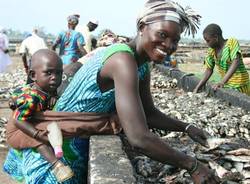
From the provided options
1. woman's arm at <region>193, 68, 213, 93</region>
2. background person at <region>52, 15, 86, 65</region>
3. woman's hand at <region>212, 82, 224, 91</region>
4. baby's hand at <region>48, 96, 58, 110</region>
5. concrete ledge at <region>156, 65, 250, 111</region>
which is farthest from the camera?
background person at <region>52, 15, 86, 65</region>

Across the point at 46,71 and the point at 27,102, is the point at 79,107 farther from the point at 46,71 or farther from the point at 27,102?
the point at 46,71

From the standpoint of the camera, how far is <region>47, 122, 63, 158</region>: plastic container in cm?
282

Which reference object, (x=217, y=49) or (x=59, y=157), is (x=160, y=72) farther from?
(x=59, y=157)

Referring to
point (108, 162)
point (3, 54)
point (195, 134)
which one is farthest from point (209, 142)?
point (3, 54)

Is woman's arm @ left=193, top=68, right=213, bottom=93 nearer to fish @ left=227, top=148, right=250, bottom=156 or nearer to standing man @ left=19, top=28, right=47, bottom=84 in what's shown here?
standing man @ left=19, top=28, right=47, bottom=84

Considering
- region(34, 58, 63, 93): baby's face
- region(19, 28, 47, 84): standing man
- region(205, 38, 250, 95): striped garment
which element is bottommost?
region(19, 28, 47, 84): standing man

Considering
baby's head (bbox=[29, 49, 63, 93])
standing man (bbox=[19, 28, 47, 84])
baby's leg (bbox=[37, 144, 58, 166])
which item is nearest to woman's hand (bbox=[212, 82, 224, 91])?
baby's head (bbox=[29, 49, 63, 93])

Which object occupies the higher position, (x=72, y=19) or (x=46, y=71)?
(x=46, y=71)

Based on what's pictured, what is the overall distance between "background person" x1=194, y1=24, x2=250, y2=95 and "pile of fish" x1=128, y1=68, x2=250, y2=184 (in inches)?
18.1

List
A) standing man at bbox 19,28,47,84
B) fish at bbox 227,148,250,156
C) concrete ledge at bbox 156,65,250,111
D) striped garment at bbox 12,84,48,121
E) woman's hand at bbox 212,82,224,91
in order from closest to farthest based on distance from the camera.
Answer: striped garment at bbox 12,84,48,121 → fish at bbox 227,148,250,156 → concrete ledge at bbox 156,65,250,111 → woman's hand at bbox 212,82,224,91 → standing man at bbox 19,28,47,84

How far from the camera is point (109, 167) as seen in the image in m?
2.69

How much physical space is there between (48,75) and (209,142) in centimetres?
132

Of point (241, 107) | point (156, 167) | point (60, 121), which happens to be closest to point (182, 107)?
point (241, 107)

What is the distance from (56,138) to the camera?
2.85 metres
